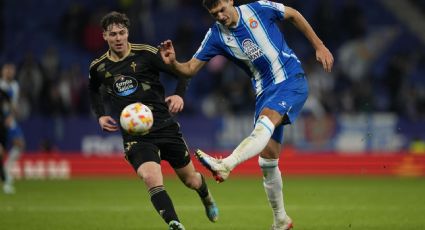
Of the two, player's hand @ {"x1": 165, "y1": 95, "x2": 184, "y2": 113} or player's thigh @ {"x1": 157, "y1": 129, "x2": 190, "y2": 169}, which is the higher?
player's hand @ {"x1": 165, "y1": 95, "x2": 184, "y2": 113}

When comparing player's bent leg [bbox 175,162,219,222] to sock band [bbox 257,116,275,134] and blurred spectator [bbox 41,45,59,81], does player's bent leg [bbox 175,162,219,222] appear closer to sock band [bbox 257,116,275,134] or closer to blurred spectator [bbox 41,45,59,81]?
sock band [bbox 257,116,275,134]

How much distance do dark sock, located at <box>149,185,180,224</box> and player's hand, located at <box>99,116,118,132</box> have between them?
2.93ft

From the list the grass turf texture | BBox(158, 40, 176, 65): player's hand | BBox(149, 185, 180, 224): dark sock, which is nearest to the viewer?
BBox(149, 185, 180, 224): dark sock

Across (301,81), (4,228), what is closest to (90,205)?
(4,228)

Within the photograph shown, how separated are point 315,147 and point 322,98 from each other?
125cm

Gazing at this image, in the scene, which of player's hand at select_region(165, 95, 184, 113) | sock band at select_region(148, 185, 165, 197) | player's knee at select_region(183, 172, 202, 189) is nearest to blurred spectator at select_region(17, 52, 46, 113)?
player's knee at select_region(183, 172, 202, 189)

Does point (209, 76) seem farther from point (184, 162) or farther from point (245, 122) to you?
point (184, 162)

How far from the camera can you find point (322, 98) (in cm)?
2109

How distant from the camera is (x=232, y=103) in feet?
69.1

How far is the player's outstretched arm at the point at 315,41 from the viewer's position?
841cm

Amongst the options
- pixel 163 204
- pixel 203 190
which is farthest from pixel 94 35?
pixel 163 204

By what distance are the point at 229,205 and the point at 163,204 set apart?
192 inches

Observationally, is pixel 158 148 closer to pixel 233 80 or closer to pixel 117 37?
pixel 117 37

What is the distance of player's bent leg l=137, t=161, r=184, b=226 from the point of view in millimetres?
8086
